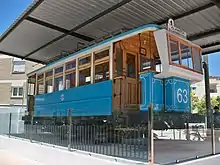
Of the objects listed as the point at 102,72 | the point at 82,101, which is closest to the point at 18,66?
the point at 82,101

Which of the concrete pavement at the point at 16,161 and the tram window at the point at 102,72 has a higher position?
the tram window at the point at 102,72

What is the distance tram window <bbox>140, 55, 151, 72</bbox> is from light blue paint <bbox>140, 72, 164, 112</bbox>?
0.57m

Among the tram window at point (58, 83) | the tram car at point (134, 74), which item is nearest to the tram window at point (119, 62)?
the tram car at point (134, 74)

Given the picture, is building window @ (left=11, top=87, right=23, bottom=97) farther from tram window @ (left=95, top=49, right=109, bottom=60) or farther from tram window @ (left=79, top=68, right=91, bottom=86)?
tram window @ (left=95, top=49, right=109, bottom=60)

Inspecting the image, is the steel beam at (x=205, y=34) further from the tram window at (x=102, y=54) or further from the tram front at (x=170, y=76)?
the tram window at (x=102, y=54)

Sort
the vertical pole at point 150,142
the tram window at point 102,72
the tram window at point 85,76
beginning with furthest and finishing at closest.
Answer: the tram window at point 85,76, the tram window at point 102,72, the vertical pole at point 150,142

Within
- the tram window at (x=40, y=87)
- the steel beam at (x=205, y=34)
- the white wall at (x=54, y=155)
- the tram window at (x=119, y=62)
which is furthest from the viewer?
the tram window at (x=40, y=87)

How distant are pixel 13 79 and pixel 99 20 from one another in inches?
702

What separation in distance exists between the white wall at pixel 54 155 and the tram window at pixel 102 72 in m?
2.01

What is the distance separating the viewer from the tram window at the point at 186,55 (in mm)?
6098

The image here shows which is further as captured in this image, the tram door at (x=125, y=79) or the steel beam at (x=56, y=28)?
the steel beam at (x=56, y=28)

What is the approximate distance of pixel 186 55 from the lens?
6266 millimetres

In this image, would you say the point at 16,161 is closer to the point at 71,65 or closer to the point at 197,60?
the point at 71,65

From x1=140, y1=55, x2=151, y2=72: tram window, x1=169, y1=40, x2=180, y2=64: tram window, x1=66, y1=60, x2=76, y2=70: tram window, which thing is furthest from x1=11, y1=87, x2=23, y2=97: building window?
x1=169, y1=40, x2=180, y2=64: tram window
